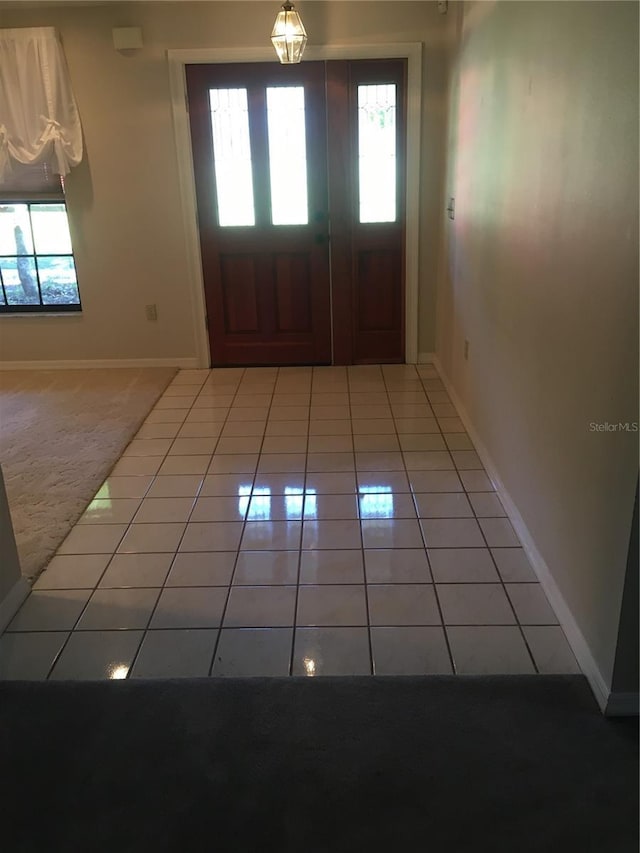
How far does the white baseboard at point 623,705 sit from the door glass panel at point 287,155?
Result: 3.60 metres

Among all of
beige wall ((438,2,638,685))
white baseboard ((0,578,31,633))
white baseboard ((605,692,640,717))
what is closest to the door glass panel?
Result: beige wall ((438,2,638,685))

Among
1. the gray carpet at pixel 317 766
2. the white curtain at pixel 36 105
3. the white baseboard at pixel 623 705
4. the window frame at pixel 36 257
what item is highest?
the white curtain at pixel 36 105

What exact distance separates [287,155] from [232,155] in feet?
1.17

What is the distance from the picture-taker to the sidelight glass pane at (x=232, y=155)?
171 inches

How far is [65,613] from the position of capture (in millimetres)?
2240

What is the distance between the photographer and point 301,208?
4.55m

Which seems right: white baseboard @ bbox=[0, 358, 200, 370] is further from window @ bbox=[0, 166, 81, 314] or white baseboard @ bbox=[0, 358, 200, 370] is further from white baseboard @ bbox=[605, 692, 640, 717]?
white baseboard @ bbox=[605, 692, 640, 717]

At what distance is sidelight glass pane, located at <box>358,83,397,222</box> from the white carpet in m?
1.79

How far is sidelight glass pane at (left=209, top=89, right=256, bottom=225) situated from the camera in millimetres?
4344

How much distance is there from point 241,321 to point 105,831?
3721 mm

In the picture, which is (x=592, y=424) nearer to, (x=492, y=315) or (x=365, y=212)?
(x=492, y=315)

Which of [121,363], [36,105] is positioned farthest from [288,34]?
[121,363]

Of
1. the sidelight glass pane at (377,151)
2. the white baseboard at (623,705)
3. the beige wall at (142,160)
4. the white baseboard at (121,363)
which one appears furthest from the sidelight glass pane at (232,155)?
the white baseboard at (623,705)

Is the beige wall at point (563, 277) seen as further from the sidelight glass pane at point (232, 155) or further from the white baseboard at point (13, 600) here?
the white baseboard at point (13, 600)
